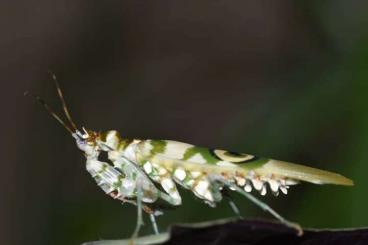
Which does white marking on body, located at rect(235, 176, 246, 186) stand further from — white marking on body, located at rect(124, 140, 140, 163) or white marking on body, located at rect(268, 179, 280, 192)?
white marking on body, located at rect(124, 140, 140, 163)

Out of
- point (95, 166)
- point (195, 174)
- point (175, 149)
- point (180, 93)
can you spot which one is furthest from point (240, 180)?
point (180, 93)

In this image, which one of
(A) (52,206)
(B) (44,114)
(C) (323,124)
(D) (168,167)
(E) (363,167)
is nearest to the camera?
Result: (D) (168,167)

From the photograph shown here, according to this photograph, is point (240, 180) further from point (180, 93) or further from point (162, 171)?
point (180, 93)

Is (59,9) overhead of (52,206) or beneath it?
overhead

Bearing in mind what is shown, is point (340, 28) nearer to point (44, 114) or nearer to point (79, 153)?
point (79, 153)

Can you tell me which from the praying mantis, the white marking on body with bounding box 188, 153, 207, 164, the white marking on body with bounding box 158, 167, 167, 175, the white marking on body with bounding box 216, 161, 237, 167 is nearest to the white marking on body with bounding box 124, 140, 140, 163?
the praying mantis

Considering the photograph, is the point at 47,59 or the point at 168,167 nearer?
the point at 168,167

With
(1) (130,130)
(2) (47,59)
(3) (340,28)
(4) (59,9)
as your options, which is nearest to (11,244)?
(1) (130,130)

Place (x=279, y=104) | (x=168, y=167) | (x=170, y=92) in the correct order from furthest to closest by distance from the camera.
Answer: (x=170, y=92), (x=279, y=104), (x=168, y=167)
